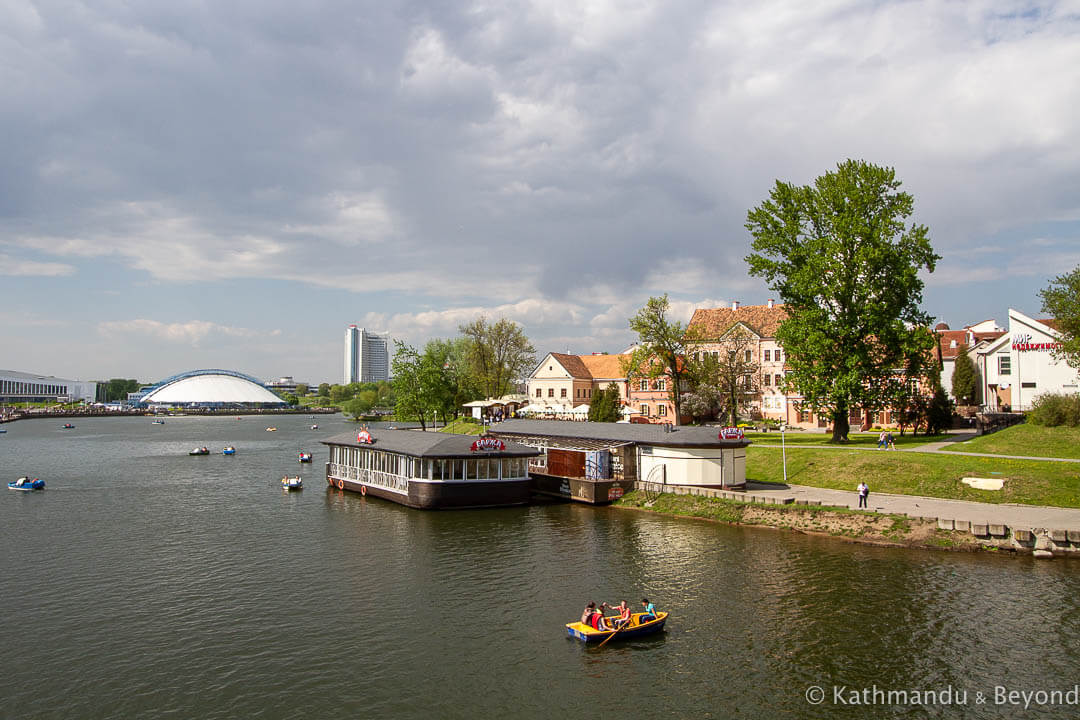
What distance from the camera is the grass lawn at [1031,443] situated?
4991 centimetres

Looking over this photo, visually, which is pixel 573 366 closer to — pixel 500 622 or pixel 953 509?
pixel 953 509

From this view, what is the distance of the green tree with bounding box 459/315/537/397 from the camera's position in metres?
129

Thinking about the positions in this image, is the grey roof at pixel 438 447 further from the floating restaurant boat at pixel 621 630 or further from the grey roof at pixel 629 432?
the floating restaurant boat at pixel 621 630

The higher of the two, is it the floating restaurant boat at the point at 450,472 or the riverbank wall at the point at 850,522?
the floating restaurant boat at the point at 450,472

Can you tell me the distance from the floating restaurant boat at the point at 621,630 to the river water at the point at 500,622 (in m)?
0.43

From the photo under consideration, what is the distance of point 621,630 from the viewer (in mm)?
24688

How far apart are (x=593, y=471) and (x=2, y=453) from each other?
307 feet

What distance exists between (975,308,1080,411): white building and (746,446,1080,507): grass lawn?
35.1 m

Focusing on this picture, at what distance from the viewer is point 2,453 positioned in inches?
3853

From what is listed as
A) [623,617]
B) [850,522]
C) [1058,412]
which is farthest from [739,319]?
[623,617]

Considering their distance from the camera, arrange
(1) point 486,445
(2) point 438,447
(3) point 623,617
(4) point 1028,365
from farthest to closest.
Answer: (4) point 1028,365 < (1) point 486,445 < (2) point 438,447 < (3) point 623,617

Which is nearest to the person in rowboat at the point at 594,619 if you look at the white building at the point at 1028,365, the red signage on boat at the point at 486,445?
the red signage on boat at the point at 486,445

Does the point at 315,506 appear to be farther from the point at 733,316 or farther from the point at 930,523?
the point at 733,316

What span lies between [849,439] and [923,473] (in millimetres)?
19268
